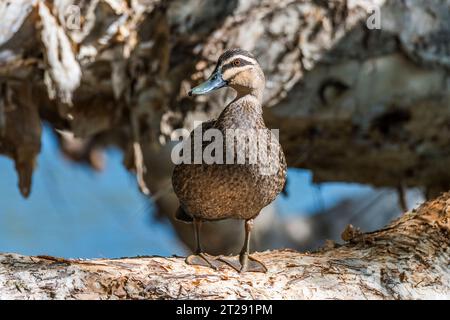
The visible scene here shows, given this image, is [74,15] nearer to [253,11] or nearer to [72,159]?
[253,11]

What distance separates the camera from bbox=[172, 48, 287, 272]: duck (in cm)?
329

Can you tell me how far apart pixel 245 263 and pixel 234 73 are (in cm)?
68

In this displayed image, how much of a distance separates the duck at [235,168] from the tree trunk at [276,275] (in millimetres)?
121

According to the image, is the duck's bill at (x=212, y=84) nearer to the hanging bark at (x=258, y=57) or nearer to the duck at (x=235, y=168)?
the duck at (x=235, y=168)

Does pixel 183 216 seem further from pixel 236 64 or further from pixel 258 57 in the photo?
pixel 258 57

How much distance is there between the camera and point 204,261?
133 inches

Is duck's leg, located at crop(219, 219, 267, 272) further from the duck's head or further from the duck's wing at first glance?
the duck's head

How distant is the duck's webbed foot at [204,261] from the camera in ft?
11.0

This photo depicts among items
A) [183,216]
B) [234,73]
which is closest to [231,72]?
[234,73]

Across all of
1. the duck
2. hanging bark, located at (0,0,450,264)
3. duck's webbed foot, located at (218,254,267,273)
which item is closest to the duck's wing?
the duck

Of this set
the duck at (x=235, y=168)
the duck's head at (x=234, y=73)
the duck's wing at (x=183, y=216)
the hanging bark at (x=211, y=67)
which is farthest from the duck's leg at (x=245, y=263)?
the hanging bark at (x=211, y=67)

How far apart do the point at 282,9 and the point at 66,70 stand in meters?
1.25

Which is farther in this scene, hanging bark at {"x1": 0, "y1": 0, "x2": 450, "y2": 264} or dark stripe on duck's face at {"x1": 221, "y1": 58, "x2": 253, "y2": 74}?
hanging bark at {"x1": 0, "y1": 0, "x2": 450, "y2": 264}
